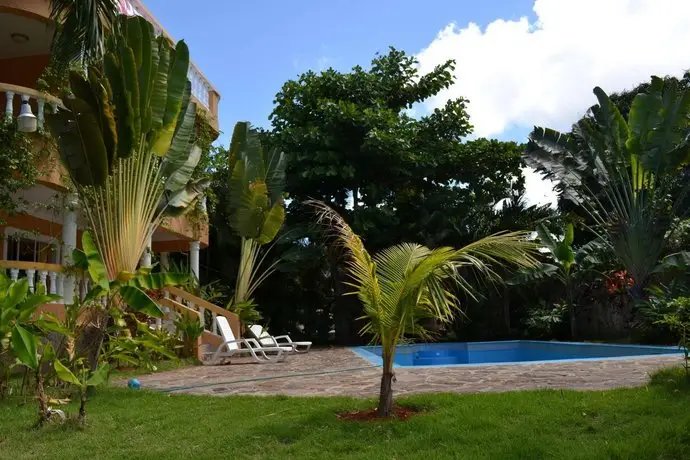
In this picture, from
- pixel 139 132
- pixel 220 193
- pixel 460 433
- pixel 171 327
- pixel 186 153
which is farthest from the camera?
pixel 220 193

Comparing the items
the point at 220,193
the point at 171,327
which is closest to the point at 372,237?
the point at 220,193

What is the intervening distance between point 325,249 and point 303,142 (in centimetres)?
323

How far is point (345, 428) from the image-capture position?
494 cm

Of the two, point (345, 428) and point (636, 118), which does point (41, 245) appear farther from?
point (636, 118)

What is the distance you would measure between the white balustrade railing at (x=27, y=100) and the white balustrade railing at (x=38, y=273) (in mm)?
2127

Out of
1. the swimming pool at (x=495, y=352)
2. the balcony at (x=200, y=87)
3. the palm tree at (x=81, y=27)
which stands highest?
the balcony at (x=200, y=87)

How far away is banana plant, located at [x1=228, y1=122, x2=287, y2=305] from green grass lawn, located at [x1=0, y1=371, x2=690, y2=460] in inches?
340

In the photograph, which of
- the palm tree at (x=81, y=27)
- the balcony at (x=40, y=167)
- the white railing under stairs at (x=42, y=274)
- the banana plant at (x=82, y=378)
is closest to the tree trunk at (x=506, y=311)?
the balcony at (x=40, y=167)

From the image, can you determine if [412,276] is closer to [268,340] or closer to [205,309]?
[268,340]

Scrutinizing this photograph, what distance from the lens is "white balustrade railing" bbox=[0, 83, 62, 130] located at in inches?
362

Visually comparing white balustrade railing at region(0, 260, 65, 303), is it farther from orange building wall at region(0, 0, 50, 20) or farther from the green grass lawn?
orange building wall at region(0, 0, 50, 20)

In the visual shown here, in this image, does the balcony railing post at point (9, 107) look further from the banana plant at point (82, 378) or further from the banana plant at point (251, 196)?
the banana plant at point (251, 196)

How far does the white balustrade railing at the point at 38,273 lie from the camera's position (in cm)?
905

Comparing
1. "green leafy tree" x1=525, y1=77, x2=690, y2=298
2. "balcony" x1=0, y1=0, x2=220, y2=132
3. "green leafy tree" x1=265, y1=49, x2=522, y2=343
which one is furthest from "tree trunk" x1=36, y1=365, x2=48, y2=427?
"green leafy tree" x1=525, y1=77, x2=690, y2=298
